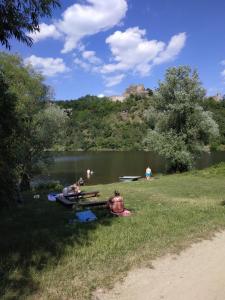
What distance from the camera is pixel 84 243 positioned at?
868 centimetres

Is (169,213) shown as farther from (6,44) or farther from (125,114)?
(125,114)

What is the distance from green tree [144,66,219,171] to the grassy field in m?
21.1

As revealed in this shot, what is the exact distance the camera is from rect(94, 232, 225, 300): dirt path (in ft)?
19.7

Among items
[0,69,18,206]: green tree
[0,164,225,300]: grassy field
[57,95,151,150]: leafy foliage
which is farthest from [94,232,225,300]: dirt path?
[57,95,151,150]: leafy foliage

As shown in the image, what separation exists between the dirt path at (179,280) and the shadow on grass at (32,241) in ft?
4.76

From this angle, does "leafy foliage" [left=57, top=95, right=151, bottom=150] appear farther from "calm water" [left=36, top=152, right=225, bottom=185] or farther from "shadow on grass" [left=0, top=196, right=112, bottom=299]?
"shadow on grass" [left=0, top=196, right=112, bottom=299]

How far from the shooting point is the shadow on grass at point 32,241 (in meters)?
6.32

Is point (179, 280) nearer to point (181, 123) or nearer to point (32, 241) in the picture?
point (32, 241)

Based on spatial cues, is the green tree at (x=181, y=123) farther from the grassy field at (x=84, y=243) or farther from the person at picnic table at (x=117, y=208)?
the person at picnic table at (x=117, y=208)

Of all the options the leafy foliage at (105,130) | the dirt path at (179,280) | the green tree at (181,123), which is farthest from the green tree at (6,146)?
the leafy foliage at (105,130)

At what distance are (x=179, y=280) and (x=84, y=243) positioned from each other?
282 cm

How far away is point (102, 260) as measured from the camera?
24.8ft

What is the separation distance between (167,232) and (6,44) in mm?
6229

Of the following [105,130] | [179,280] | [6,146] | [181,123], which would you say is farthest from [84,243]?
[105,130]
